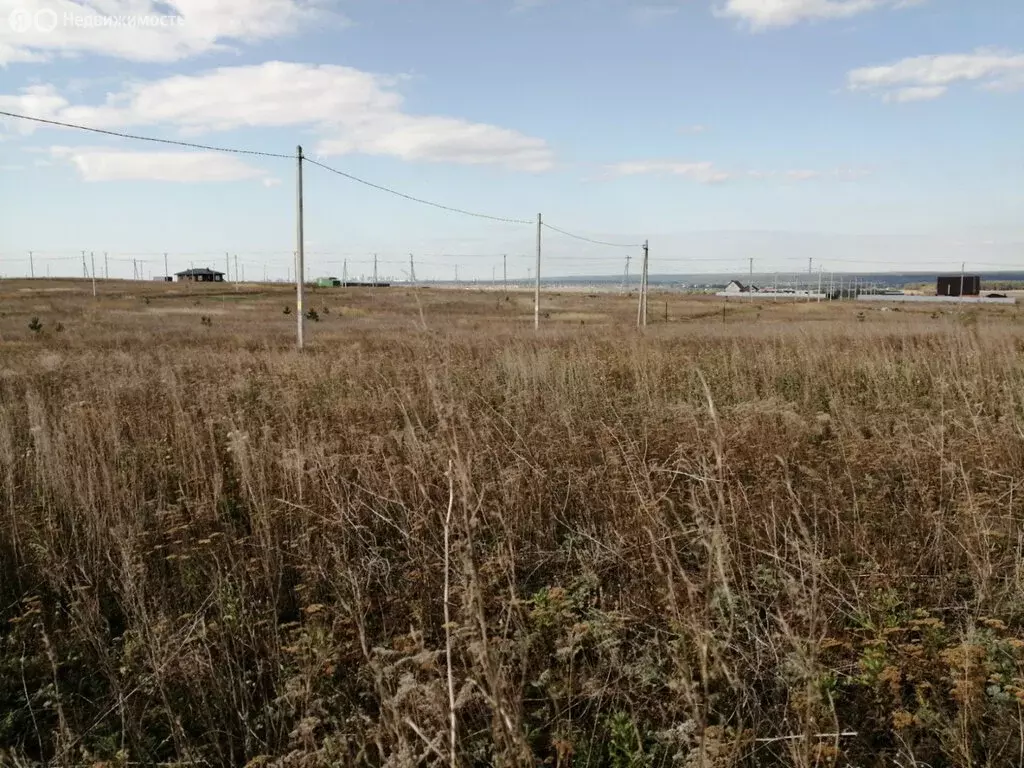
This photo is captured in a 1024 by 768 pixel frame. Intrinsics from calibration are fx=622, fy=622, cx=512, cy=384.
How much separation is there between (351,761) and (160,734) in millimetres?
935

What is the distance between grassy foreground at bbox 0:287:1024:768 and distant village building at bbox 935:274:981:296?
9764 centimetres

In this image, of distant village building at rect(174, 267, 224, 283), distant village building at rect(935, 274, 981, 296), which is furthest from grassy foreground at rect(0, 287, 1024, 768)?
distant village building at rect(174, 267, 224, 283)

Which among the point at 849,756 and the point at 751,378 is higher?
the point at 751,378

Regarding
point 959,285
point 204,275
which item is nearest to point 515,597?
point 959,285

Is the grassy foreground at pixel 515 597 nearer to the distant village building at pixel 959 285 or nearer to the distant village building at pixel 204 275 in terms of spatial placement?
the distant village building at pixel 959 285

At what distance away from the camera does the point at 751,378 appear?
8.60 meters

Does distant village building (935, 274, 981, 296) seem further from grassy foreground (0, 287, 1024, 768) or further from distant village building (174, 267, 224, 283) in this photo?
distant village building (174, 267, 224, 283)

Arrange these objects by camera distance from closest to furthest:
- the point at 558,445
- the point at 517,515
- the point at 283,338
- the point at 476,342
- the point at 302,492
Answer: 1. the point at 517,515
2. the point at 302,492
3. the point at 558,445
4. the point at 476,342
5. the point at 283,338

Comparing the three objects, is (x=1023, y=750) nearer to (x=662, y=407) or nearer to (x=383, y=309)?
(x=662, y=407)

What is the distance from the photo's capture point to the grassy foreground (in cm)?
222

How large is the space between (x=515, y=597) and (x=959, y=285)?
10928 cm

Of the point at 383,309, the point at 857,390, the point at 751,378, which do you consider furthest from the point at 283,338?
the point at 383,309

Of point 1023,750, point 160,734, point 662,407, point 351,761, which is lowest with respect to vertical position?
point 160,734

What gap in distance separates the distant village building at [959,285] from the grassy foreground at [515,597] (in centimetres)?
9764
